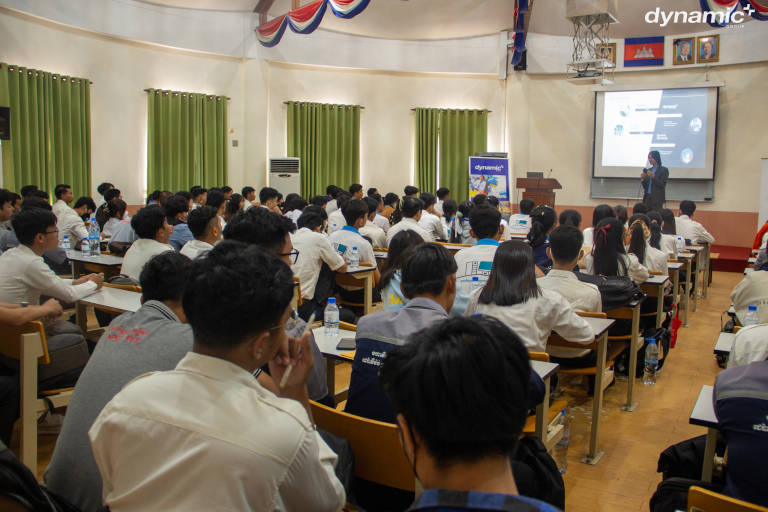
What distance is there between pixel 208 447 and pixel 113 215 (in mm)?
6335

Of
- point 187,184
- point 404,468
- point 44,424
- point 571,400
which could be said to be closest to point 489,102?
point 187,184

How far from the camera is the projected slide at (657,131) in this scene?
35.5 ft

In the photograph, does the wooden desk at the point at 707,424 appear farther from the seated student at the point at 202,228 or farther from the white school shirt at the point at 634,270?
the seated student at the point at 202,228

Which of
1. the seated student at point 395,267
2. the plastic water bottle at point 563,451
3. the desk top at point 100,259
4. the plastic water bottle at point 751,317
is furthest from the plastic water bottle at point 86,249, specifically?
the plastic water bottle at point 751,317

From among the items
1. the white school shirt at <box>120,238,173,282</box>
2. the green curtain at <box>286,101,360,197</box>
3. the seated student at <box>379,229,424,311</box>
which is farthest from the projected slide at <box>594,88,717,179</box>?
the white school shirt at <box>120,238,173,282</box>

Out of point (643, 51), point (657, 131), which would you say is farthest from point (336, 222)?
point (643, 51)

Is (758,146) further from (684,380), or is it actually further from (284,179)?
(284,179)

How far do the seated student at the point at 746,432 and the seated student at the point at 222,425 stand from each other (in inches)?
45.3

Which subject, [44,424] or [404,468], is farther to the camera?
[44,424]

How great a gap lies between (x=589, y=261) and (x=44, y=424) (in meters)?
4.04

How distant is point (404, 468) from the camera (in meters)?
1.81

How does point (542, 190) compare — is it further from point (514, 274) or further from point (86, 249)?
point (514, 274)

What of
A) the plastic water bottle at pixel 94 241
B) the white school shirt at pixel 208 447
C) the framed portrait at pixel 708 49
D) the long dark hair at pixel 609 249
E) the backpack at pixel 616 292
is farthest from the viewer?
the framed portrait at pixel 708 49

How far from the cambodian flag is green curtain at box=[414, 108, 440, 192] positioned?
Answer: 11.9 ft
